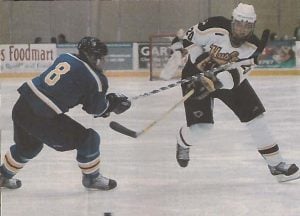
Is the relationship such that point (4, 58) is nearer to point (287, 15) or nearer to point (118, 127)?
point (118, 127)

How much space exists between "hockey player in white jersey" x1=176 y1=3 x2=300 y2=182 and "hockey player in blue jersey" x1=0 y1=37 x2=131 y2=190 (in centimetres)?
14

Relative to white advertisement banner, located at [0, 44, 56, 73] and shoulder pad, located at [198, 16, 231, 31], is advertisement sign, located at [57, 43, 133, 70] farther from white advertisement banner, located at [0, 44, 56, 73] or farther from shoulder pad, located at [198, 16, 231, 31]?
shoulder pad, located at [198, 16, 231, 31]

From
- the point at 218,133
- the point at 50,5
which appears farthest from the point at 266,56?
the point at 50,5

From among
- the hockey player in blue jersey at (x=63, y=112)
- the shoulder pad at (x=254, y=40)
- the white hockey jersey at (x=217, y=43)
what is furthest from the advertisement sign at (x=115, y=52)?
the shoulder pad at (x=254, y=40)

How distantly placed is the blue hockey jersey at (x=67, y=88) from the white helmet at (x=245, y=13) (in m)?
0.27

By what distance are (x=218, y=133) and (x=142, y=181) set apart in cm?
22

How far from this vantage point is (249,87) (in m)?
1.23

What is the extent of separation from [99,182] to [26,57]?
279 mm

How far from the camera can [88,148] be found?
113 cm

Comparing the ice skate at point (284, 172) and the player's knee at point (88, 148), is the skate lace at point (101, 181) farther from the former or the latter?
the ice skate at point (284, 172)

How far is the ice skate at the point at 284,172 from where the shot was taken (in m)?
1.25

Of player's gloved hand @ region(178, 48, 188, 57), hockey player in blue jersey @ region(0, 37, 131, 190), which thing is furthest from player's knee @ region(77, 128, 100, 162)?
player's gloved hand @ region(178, 48, 188, 57)

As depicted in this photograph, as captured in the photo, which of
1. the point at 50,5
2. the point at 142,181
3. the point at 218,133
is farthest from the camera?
the point at 218,133

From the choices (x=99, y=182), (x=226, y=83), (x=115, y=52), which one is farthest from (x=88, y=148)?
(x=226, y=83)
